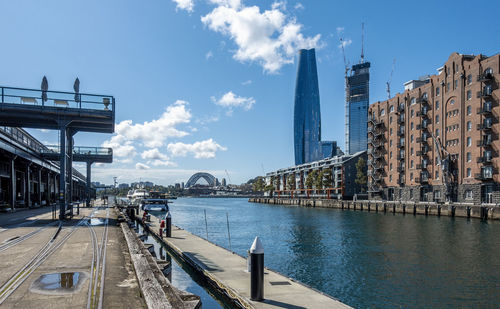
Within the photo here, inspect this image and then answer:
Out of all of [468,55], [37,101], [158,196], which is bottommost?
[158,196]

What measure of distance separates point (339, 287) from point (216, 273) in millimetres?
7743

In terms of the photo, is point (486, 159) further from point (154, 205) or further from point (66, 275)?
point (66, 275)

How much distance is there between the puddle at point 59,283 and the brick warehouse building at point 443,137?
8187 centimetres

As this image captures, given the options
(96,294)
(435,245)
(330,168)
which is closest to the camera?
(96,294)

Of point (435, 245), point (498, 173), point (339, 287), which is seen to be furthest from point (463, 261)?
point (498, 173)

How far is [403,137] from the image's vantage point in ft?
346

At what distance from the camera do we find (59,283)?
12.4 meters

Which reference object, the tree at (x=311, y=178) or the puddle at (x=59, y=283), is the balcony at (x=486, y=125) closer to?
the puddle at (x=59, y=283)

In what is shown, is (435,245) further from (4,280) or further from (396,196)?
(396,196)

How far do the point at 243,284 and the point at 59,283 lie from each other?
7134 millimetres

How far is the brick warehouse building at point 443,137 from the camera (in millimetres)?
75688

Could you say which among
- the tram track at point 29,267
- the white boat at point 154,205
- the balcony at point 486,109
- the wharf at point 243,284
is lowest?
the white boat at point 154,205

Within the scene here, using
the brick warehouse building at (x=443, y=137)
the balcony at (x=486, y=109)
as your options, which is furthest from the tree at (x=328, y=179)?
the balcony at (x=486, y=109)

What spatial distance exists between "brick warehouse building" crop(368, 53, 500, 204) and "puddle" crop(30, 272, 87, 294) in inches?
3223
